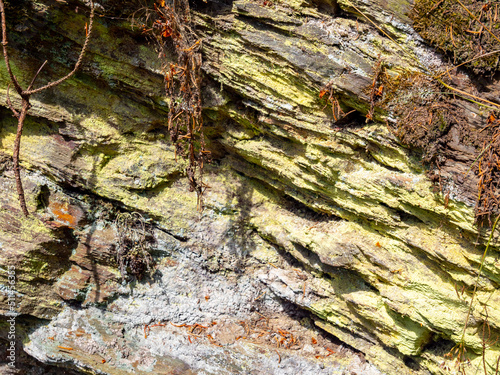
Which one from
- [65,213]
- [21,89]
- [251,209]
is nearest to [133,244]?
[65,213]

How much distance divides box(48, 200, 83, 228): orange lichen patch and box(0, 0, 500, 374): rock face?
0.07 feet

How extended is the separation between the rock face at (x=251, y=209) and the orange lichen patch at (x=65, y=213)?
0.07 ft

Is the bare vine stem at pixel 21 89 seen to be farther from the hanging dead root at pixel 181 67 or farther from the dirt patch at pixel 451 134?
the dirt patch at pixel 451 134

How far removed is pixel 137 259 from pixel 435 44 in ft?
15.2

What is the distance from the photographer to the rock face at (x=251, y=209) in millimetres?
3650

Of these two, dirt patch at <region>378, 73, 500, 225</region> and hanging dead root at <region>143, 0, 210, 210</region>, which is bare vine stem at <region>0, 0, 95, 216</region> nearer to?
hanging dead root at <region>143, 0, 210, 210</region>

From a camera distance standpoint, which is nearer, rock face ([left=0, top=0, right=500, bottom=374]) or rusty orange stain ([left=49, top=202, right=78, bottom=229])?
rock face ([left=0, top=0, right=500, bottom=374])

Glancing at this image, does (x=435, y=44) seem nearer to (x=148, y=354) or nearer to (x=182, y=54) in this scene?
(x=182, y=54)

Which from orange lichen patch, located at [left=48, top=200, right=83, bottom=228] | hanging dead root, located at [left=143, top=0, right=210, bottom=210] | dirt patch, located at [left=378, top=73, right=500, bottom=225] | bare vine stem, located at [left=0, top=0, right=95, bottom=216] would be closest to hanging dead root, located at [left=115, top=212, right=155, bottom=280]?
orange lichen patch, located at [left=48, top=200, right=83, bottom=228]

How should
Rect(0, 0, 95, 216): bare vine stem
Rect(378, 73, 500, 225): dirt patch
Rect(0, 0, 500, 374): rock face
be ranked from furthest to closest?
Rect(0, 0, 95, 216): bare vine stem
Rect(0, 0, 500, 374): rock face
Rect(378, 73, 500, 225): dirt patch

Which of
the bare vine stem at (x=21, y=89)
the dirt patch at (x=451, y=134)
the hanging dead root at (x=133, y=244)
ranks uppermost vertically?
the dirt patch at (x=451, y=134)

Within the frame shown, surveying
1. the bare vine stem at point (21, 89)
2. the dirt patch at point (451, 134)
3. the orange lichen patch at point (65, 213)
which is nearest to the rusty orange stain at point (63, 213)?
the orange lichen patch at point (65, 213)

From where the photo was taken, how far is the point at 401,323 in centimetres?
399

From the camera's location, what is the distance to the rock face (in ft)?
12.0
